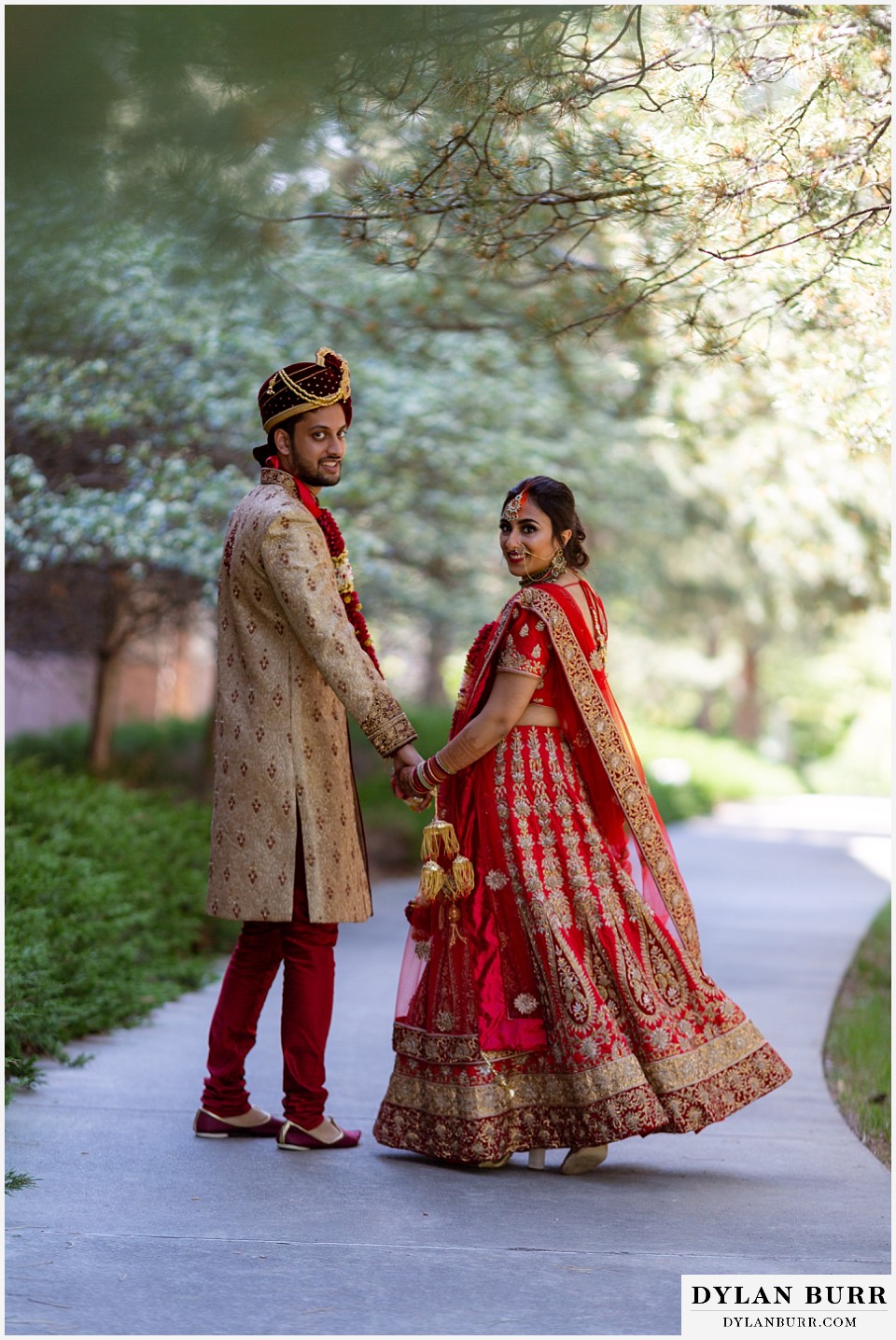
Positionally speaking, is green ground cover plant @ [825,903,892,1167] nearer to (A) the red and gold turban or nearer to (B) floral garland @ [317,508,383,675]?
(B) floral garland @ [317,508,383,675]

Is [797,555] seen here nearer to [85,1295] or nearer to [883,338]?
[883,338]

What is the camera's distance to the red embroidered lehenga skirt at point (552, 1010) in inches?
159

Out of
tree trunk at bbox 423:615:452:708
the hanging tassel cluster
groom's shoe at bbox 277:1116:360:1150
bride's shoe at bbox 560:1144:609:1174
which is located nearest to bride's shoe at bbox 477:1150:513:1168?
bride's shoe at bbox 560:1144:609:1174

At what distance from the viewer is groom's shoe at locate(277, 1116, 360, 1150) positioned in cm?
434

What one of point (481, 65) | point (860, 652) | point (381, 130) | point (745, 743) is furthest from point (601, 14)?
point (745, 743)

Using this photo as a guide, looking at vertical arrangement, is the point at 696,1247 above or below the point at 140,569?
below

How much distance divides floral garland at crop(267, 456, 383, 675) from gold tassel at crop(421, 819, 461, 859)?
1.73ft

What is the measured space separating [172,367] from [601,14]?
5.07 m

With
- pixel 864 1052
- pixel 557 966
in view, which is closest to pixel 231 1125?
pixel 557 966

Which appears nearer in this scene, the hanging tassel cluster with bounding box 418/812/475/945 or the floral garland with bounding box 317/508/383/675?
the hanging tassel cluster with bounding box 418/812/475/945

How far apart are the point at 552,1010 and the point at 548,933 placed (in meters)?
0.21

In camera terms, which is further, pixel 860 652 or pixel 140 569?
pixel 860 652

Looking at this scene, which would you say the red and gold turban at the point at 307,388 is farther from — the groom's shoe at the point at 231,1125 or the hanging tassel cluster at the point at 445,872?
the groom's shoe at the point at 231,1125

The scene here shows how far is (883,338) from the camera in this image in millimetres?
4852
